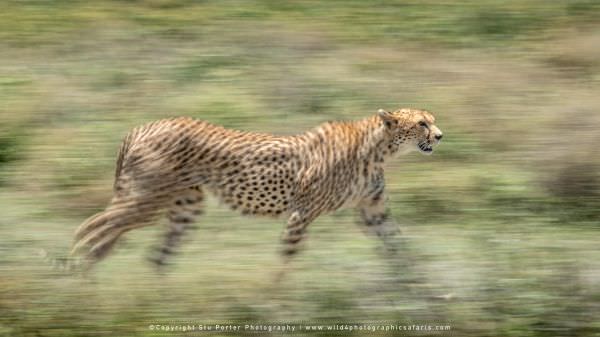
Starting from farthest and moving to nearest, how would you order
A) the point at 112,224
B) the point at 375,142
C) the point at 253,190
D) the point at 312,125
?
1. the point at 312,125
2. the point at 375,142
3. the point at 253,190
4. the point at 112,224

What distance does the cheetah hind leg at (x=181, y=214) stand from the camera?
9117 millimetres

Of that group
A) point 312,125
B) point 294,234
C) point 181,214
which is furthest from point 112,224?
point 312,125

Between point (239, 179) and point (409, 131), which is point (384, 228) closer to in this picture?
point (409, 131)

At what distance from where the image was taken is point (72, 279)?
8.40 metres

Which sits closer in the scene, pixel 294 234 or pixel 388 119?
pixel 294 234

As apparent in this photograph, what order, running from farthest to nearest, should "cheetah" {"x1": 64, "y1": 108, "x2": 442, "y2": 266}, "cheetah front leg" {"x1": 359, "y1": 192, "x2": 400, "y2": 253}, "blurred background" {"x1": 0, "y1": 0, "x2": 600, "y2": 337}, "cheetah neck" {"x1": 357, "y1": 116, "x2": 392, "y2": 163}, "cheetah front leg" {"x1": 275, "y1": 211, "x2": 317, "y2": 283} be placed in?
1. "cheetah neck" {"x1": 357, "y1": 116, "x2": 392, "y2": 163}
2. "cheetah front leg" {"x1": 359, "y1": 192, "x2": 400, "y2": 253}
3. "cheetah" {"x1": 64, "y1": 108, "x2": 442, "y2": 266}
4. "cheetah front leg" {"x1": 275, "y1": 211, "x2": 317, "y2": 283}
5. "blurred background" {"x1": 0, "y1": 0, "x2": 600, "y2": 337}

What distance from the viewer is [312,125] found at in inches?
458

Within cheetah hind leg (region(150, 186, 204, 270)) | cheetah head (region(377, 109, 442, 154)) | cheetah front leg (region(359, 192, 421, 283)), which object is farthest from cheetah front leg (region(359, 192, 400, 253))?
cheetah hind leg (region(150, 186, 204, 270))

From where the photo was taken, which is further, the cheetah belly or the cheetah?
the cheetah belly

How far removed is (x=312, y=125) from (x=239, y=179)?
8.33 feet

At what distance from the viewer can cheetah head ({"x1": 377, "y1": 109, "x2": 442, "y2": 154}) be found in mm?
9406

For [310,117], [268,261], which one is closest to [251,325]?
[268,261]

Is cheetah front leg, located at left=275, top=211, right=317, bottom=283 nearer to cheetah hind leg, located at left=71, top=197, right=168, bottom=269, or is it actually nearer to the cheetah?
the cheetah

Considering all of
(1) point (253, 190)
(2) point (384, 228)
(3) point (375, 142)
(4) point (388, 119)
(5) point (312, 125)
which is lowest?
(5) point (312, 125)
